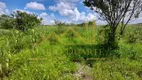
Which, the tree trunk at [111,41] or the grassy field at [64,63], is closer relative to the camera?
the grassy field at [64,63]

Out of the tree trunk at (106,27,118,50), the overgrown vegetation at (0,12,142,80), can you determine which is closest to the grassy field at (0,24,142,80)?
the overgrown vegetation at (0,12,142,80)

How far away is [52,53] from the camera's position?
7402 millimetres

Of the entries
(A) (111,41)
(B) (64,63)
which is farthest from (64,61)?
(A) (111,41)

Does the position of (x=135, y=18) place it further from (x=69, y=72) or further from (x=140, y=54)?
(x=69, y=72)

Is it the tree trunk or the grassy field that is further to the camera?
the tree trunk

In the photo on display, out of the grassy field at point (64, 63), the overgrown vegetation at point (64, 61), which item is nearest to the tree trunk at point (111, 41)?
the overgrown vegetation at point (64, 61)

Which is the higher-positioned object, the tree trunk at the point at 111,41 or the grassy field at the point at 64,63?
the tree trunk at the point at 111,41

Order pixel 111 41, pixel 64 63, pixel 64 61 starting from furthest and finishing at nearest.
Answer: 1. pixel 111 41
2. pixel 64 61
3. pixel 64 63

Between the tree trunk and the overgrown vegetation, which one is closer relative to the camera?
the overgrown vegetation

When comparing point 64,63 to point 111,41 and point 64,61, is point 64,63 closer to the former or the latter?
point 64,61

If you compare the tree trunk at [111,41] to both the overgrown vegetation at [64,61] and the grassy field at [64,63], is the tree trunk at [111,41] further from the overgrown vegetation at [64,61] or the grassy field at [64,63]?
the grassy field at [64,63]

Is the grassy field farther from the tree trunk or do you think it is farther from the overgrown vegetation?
the tree trunk

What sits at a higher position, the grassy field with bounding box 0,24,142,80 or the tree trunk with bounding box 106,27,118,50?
the tree trunk with bounding box 106,27,118,50

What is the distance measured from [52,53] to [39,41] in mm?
2199
